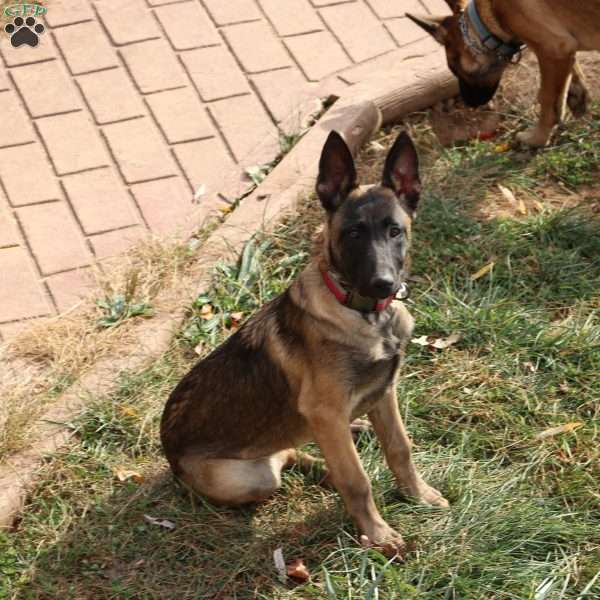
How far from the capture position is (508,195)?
245 inches

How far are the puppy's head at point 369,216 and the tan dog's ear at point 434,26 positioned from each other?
294 cm

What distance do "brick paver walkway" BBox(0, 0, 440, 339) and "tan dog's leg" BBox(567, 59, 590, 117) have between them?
107 cm

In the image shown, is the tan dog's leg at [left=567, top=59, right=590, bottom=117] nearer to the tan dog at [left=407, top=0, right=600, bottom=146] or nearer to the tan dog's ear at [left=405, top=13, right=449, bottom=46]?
the tan dog at [left=407, top=0, right=600, bottom=146]

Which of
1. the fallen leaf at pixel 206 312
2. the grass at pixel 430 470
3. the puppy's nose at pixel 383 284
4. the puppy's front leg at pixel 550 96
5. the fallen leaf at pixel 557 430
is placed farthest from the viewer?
the puppy's front leg at pixel 550 96

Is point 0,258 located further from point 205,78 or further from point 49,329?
point 205,78

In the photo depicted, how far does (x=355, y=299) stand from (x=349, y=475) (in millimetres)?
699

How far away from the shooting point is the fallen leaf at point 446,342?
17.1 ft

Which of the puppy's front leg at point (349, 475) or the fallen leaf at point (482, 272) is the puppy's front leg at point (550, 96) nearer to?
the fallen leaf at point (482, 272)

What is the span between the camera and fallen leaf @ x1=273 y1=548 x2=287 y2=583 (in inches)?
165

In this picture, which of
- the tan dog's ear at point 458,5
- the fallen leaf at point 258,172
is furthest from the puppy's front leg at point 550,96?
the fallen leaf at point 258,172

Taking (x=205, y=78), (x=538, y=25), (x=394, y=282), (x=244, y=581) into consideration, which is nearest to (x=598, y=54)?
(x=538, y=25)

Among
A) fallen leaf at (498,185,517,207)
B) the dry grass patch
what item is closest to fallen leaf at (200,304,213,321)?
the dry grass patch

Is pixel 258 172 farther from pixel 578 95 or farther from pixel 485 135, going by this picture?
pixel 578 95

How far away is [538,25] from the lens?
6.28 m
